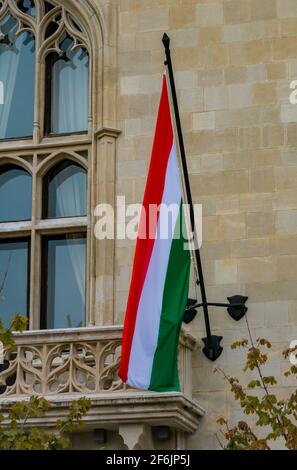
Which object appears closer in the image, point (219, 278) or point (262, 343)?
point (262, 343)

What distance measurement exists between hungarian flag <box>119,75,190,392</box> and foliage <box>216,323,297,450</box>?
33.7 inches

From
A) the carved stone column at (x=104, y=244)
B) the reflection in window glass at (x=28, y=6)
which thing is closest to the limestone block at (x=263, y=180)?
the carved stone column at (x=104, y=244)

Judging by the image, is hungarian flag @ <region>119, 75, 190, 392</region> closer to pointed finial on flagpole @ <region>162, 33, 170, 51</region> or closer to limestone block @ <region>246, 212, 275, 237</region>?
pointed finial on flagpole @ <region>162, 33, 170, 51</region>

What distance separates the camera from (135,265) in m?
24.6

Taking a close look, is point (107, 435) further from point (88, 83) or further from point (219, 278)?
point (88, 83)

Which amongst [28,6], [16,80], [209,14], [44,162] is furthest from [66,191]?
[209,14]

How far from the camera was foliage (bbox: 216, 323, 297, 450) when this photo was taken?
75.4 feet

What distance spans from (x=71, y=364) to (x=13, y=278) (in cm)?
252

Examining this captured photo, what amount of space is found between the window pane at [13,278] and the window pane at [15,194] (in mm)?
391

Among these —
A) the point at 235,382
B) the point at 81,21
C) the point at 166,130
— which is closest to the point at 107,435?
the point at 235,382

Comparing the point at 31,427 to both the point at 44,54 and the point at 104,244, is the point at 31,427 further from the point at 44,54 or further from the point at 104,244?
the point at 44,54

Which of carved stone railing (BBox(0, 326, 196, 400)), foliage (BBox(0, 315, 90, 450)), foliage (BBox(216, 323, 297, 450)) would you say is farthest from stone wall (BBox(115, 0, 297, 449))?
foliage (BBox(0, 315, 90, 450))

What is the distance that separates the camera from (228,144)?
26328 mm

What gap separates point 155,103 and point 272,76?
167cm
